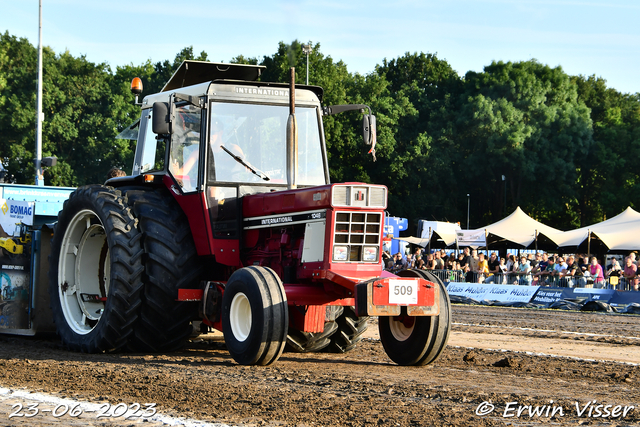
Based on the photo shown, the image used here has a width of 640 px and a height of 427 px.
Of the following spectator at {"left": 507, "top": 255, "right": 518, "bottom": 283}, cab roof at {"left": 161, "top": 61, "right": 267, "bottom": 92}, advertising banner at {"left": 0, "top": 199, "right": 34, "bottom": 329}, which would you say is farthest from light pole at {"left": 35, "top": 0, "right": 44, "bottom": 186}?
cab roof at {"left": 161, "top": 61, "right": 267, "bottom": 92}

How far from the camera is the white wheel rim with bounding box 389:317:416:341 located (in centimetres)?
821

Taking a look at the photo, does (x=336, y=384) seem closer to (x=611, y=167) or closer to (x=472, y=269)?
(x=472, y=269)

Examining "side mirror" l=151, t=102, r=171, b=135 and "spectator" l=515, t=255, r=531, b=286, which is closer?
"side mirror" l=151, t=102, r=171, b=135

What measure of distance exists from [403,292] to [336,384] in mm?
1368

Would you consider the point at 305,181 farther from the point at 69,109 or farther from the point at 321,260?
the point at 69,109

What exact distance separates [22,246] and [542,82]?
164ft

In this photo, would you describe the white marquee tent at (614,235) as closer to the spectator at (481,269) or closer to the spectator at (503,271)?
the spectator at (503,271)

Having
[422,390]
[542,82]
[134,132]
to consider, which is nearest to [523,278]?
[134,132]

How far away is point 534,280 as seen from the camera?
2267cm

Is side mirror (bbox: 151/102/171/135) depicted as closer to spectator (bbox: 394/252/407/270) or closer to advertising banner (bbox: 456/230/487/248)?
spectator (bbox: 394/252/407/270)

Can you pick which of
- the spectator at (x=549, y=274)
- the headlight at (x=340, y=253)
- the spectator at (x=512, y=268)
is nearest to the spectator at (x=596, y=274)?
the spectator at (x=549, y=274)

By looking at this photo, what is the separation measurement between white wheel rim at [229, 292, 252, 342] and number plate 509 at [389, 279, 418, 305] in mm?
1400

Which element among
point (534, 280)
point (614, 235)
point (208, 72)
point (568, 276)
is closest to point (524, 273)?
point (534, 280)

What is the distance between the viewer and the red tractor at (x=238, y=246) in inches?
302
